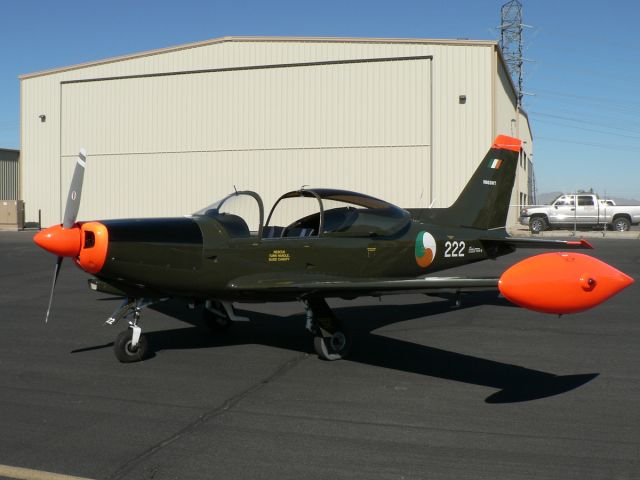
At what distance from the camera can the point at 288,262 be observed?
24.2 ft

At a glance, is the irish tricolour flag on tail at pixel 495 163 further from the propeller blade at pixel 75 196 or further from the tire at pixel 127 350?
the propeller blade at pixel 75 196

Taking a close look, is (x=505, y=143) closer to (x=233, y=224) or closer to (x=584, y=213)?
(x=233, y=224)

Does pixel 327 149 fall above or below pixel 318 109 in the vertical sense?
below

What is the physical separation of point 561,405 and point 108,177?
29729 millimetres

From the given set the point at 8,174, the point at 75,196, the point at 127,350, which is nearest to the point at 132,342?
the point at 127,350

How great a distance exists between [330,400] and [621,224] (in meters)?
29.8

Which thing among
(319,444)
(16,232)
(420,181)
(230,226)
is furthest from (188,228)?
(16,232)

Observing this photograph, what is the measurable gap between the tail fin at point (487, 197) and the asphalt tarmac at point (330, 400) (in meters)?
1.57

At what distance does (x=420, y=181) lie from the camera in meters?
26.7

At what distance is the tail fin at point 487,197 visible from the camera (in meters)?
10.2

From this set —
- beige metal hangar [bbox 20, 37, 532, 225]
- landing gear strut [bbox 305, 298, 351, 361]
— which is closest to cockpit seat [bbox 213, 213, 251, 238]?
landing gear strut [bbox 305, 298, 351, 361]

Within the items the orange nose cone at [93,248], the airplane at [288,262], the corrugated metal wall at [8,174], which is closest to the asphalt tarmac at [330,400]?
the airplane at [288,262]

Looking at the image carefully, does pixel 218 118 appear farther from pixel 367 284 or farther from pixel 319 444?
pixel 319 444

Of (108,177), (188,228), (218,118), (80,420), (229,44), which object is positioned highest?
(229,44)
